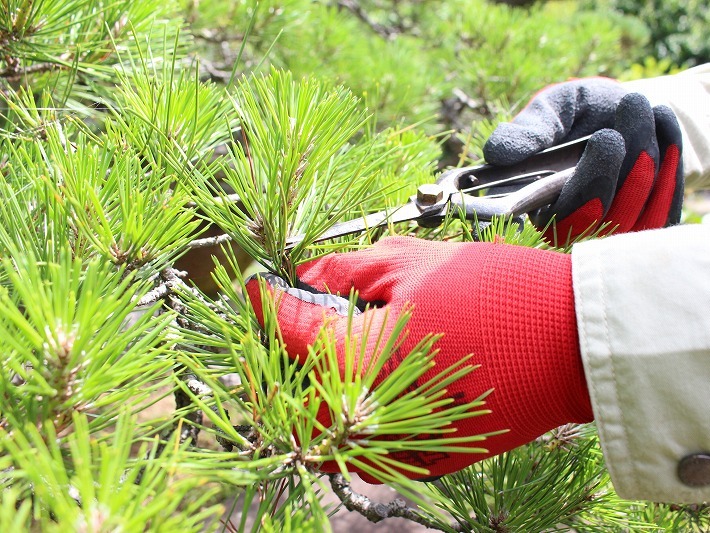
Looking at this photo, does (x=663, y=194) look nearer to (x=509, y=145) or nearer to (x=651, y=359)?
(x=509, y=145)

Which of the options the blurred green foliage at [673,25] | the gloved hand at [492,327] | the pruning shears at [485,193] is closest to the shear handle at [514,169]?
the pruning shears at [485,193]

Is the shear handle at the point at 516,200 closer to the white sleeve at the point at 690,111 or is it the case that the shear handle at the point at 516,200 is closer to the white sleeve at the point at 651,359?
the white sleeve at the point at 651,359

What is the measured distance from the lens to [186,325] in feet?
1.40

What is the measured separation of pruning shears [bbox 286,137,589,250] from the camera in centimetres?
45

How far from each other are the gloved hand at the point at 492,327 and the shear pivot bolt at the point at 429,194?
0.09 metres

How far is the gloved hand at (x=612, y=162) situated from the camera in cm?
52

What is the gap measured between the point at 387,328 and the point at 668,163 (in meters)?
0.40

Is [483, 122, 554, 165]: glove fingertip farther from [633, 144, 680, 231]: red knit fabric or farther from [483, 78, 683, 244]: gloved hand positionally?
[633, 144, 680, 231]: red knit fabric

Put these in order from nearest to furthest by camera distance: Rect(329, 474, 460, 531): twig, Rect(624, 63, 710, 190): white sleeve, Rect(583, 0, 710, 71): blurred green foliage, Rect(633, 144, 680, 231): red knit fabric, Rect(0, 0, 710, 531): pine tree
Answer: Rect(0, 0, 710, 531): pine tree < Rect(329, 474, 460, 531): twig < Rect(633, 144, 680, 231): red knit fabric < Rect(624, 63, 710, 190): white sleeve < Rect(583, 0, 710, 71): blurred green foliage

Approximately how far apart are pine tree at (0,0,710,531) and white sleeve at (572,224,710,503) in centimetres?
8

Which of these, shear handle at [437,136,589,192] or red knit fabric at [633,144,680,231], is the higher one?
shear handle at [437,136,589,192]

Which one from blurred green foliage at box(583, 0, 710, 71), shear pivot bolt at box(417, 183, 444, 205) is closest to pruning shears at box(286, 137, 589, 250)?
shear pivot bolt at box(417, 183, 444, 205)

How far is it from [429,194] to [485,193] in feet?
0.46

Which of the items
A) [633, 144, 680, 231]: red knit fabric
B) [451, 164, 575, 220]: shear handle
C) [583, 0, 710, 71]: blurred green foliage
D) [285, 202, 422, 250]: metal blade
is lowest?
[583, 0, 710, 71]: blurred green foliage
